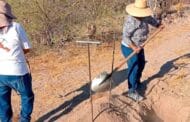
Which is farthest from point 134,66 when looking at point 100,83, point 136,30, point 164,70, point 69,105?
point 164,70

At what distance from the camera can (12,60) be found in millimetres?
5109

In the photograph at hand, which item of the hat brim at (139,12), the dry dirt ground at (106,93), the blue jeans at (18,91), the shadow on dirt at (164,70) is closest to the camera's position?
the blue jeans at (18,91)

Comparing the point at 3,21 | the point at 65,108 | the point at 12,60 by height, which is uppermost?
the point at 3,21

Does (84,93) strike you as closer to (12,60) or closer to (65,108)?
(65,108)

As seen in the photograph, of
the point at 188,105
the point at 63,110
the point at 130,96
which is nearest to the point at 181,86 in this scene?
the point at 188,105

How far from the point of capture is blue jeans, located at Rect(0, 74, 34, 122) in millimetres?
5262

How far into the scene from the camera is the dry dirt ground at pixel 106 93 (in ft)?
20.6

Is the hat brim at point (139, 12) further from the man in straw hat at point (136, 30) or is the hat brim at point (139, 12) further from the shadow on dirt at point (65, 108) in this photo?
the shadow on dirt at point (65, 108)

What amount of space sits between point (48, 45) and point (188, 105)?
3.04m

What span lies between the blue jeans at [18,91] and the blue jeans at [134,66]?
1.40 m

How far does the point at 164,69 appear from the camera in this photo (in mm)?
7508

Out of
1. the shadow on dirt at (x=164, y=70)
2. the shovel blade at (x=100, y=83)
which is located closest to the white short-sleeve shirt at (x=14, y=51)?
the shovel blade at (x=100, y=83)

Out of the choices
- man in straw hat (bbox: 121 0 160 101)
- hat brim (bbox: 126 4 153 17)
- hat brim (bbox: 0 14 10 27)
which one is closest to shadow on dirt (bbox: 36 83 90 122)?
man in straw hat (bbox: 121 0 160 101)

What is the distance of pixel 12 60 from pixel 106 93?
186 cm
